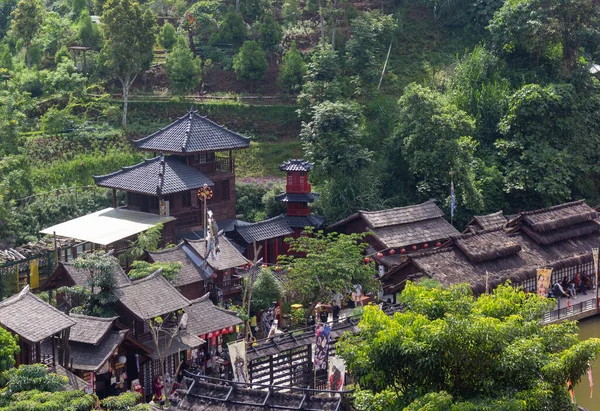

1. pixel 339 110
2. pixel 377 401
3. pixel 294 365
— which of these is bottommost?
pixel 294 365

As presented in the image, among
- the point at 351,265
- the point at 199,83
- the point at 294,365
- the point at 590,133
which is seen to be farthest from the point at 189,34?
the point at 294,365

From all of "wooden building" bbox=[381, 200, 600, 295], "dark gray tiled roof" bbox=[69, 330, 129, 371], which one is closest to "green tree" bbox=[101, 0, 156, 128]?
"wooden building" bbox=[381, 200, 600, 295]

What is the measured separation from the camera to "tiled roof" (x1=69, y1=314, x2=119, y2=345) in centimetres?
2953

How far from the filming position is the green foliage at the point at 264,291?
121 ft

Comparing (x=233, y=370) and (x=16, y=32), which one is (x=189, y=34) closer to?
(x=16, y=32)

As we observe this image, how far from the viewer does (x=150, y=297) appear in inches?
1255

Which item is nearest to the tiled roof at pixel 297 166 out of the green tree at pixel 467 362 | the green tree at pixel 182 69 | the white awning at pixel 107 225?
the white awning at pixel 107 225

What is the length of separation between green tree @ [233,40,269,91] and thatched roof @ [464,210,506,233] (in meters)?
18.0

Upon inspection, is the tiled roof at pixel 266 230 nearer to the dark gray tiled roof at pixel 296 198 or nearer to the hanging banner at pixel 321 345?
the dark gray tiled roof at pixel 296 198

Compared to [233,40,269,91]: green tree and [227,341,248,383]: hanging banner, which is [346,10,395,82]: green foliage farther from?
[227,341,248,383]: hanging banner

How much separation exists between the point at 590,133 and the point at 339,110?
594 inches

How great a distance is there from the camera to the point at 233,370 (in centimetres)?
2898

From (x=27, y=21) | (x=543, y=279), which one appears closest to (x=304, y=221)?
(x=543, y=279)

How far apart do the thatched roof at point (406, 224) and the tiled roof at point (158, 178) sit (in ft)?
21.7
